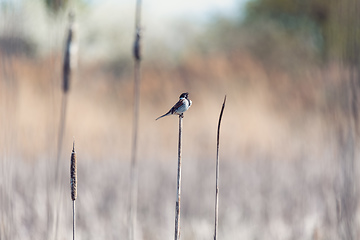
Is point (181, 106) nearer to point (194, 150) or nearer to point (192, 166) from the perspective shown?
point (192, 166)

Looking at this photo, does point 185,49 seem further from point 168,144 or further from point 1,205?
point 1,205

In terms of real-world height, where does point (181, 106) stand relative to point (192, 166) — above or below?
above

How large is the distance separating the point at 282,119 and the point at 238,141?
1.31 m

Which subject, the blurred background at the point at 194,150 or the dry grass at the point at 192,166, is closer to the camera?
the blurred background at the point at 194,150

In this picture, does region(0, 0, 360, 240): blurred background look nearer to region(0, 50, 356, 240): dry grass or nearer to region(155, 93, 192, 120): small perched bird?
region(0, 50, 356, 240): dry grass

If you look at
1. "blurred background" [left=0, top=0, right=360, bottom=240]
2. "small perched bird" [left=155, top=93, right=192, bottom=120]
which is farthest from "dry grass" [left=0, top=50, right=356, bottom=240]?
"small perched bird" [left=155, top=93, right=192, bottom=120]

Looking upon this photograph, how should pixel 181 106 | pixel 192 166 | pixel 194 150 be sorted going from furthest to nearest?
pixel 194 150 < pixel 192 166 < pixel 181 106

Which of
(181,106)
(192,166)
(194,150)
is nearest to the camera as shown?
(181,106)

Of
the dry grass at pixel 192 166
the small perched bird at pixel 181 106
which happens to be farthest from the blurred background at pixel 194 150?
the small perched bird at pixel 181 106

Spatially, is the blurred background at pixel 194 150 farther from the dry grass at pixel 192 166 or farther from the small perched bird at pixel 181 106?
the small perched bird at pixel 181 106

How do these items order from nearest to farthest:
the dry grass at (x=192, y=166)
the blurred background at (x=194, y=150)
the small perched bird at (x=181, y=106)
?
1. the small perched bird at (x=181, y=106)
2. the blurred background at (x=194, y=150)
3. the dry grass at (x=192, y=166)

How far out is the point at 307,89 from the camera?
7.15 metres

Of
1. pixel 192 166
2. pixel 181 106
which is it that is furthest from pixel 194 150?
pixel 181 106

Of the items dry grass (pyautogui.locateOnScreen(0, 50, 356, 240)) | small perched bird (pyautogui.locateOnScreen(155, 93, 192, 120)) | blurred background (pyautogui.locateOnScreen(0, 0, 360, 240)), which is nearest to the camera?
small perched bird (pyautogui.locateOnScreen(155, 93, 192, 120))
